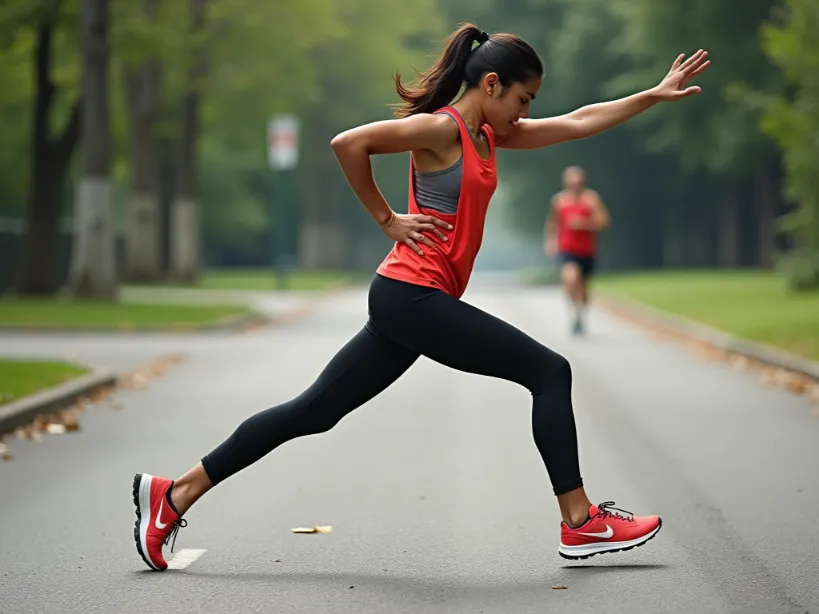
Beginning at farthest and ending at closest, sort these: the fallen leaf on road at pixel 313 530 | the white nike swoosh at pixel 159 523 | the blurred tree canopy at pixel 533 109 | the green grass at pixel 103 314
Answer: the blurred tree canopy at pixel 533 109 → the green grass at pixel 103 314 → the fallen leaf on road at pixel 313 530 → the white nike swoosh at pixel 159 523

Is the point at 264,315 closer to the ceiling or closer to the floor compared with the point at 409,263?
closer to the floor

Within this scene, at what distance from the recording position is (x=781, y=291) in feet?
103

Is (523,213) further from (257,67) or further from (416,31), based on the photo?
(257,67)

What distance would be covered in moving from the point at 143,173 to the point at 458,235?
30946 mm

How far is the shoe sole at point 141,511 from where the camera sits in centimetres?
621

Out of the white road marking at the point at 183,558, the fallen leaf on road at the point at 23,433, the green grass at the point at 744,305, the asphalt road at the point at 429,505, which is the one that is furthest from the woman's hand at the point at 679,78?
the green grass at the point at 744,305

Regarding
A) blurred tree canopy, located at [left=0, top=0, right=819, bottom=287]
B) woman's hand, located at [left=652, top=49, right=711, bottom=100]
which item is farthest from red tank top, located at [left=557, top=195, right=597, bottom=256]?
woman's hand, located at [left=652, top=49, right=711, bottom=100]

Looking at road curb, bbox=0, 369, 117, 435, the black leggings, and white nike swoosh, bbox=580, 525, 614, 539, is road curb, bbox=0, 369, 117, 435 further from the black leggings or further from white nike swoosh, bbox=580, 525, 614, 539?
white nike swoosh, bbox=580, 525, 614, 539

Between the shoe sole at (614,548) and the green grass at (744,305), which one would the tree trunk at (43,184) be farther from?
the shoe sole at (614,548)

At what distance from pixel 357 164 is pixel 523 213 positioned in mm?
63312

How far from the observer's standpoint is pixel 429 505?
26.0ft

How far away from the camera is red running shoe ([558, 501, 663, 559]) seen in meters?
6.20

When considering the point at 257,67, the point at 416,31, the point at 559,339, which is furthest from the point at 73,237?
the point at 416,31

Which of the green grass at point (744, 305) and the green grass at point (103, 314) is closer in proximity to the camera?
the green grass at point (744, 305)
